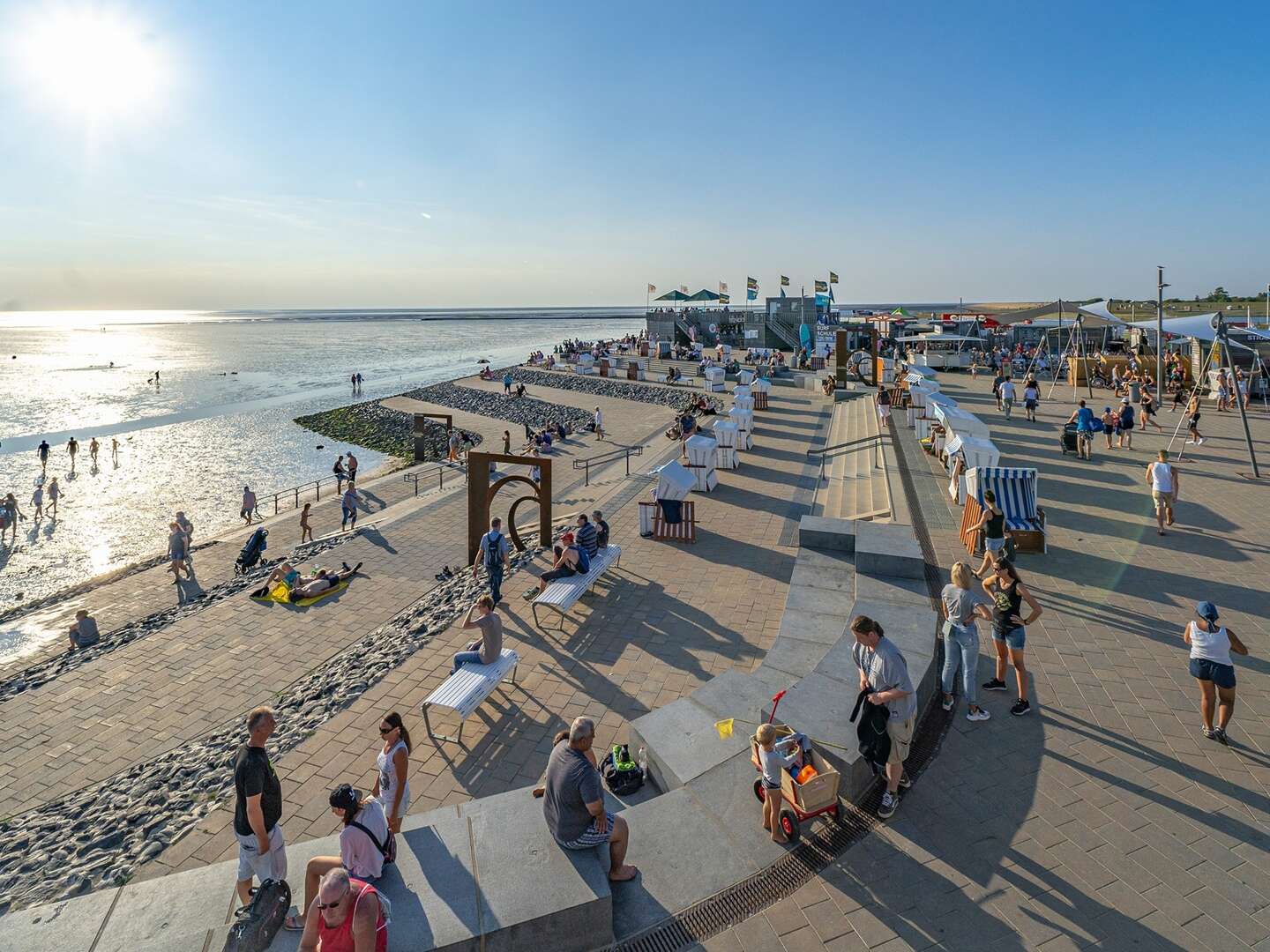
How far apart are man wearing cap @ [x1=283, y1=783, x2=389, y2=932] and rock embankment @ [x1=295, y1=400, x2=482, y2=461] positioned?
23.6 m

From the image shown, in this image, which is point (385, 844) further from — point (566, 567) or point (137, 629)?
point (137, 629)

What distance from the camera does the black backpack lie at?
4.33 m

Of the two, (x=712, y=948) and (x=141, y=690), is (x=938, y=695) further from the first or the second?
(x=141, y=690)

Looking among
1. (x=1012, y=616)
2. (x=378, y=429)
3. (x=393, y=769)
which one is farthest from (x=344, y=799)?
(x=378, y=429)

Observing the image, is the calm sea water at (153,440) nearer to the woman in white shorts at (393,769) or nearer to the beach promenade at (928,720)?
the beach promenade at (928,720)

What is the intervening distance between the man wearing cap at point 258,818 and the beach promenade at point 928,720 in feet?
4.18

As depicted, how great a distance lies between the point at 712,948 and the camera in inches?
137

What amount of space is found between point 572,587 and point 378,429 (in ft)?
96.7

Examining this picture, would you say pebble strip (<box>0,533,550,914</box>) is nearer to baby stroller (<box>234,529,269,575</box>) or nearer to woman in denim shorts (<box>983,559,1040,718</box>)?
woman in denim shorts (<box>983,559,1040,718</box>)

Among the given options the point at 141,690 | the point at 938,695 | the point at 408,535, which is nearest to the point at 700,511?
the point at 408,535

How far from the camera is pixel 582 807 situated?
3691 millimetres

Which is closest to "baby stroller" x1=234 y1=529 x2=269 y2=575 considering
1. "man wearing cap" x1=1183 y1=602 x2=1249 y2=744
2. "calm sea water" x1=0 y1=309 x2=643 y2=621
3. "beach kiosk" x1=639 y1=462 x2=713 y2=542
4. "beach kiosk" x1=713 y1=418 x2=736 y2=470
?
"calm sea water" x1=0 y1=309 x2=643 y2=621

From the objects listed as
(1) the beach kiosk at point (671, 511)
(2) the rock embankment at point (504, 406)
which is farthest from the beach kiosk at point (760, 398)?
(1) the beach kiosk at point (671, 511)

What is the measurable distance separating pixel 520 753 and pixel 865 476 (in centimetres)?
1052
